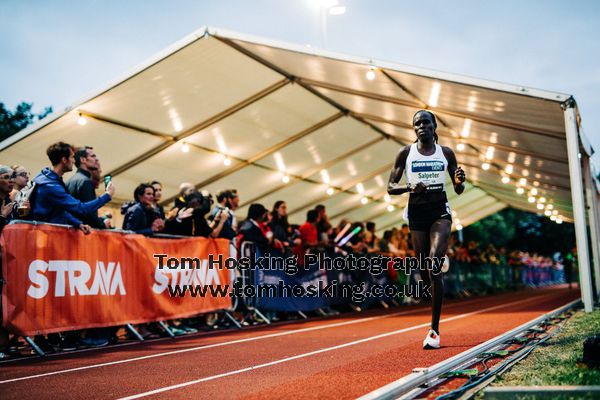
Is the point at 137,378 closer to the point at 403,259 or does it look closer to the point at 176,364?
the point at 176,364

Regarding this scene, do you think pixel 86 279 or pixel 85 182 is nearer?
pixel 86 279

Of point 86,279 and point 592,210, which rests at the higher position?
point 592,210

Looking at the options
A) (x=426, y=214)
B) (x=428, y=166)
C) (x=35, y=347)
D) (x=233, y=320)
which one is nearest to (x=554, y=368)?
(x=426, y=214)

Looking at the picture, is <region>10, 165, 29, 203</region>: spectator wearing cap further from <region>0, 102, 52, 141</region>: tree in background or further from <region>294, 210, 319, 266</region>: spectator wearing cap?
<region>0, 102, 52, 141</region>: tree in background

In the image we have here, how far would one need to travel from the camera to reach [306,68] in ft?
40.4

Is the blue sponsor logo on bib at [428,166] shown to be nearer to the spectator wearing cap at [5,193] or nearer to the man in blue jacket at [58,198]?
the man in blue jacket at [58,198]

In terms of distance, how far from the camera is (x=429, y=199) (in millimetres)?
5910

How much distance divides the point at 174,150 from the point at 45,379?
10689 millimetres

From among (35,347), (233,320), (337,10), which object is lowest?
(233,320)

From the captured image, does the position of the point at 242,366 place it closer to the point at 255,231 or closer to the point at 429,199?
the point at 429,199

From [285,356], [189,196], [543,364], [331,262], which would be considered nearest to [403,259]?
[331,262]

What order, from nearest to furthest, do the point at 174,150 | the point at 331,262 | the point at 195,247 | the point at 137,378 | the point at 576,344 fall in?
the point at 137,378 → the point at 576,344 → the point at 195,247 → the point at 331,262 → the point at 174,150

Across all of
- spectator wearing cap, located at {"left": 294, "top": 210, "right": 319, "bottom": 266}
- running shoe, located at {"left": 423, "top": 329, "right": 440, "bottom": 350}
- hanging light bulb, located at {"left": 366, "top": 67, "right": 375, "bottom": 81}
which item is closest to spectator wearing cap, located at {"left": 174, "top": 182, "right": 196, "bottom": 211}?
spectator wearing cap, located at {"left": 294, "top": 210, "right": 319, "bottom": 266}

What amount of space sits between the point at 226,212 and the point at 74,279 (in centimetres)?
352
